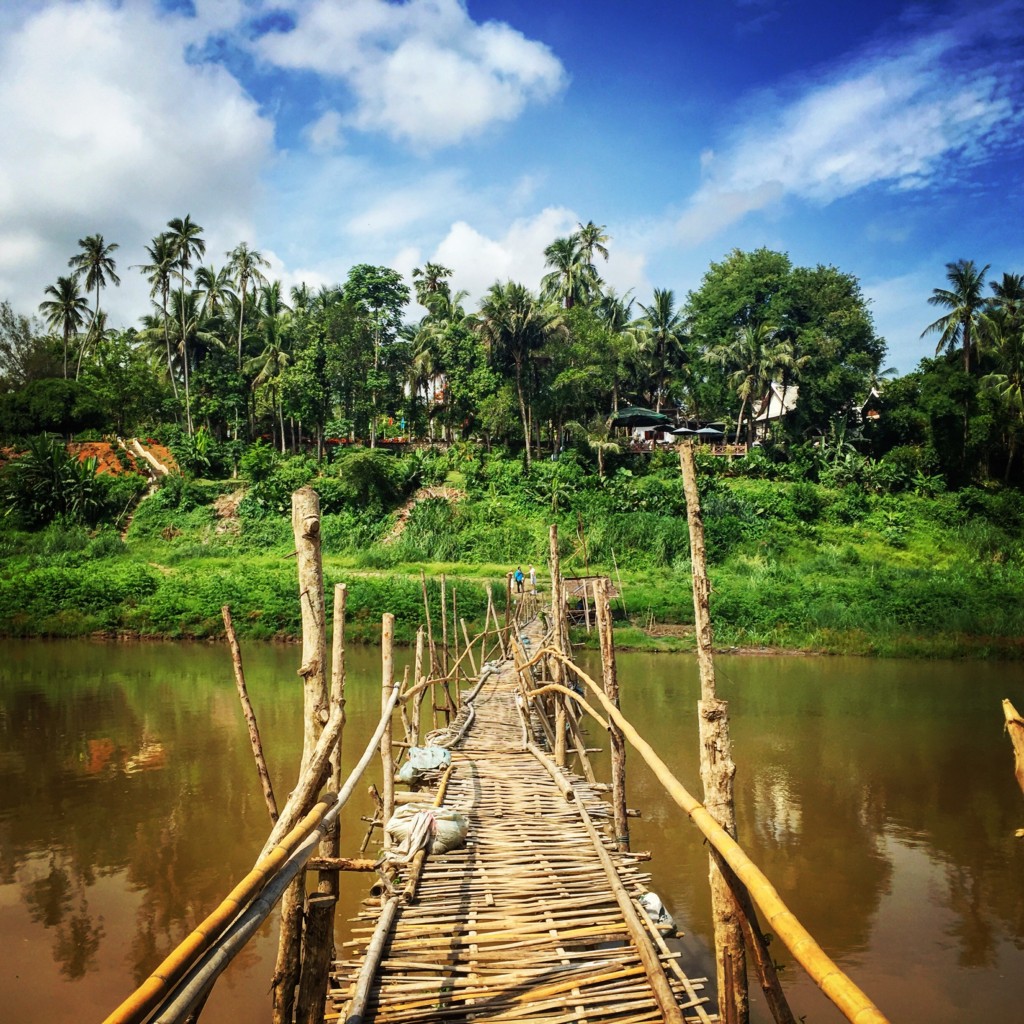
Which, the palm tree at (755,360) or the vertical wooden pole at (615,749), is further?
the palm tree at (755,360)

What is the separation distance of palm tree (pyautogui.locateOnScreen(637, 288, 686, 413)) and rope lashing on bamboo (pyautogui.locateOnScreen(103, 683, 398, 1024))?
29.6m

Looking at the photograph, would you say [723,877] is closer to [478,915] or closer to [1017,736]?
[1017,736]

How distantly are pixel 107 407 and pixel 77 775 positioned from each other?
73.9ft

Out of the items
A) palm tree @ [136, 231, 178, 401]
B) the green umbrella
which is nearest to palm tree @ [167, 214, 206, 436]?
palm tree @ [136, 231, 178, 401]

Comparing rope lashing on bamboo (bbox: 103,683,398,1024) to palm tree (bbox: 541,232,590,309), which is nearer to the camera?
rope lashing on bamboo (bbox: 103,683,398,1024)

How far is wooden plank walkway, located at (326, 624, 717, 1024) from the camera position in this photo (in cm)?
286

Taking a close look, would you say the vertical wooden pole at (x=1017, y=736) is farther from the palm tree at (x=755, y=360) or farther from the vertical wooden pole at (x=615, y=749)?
the palm tree at (x=755, y=360)

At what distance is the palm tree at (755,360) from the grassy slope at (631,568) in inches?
160

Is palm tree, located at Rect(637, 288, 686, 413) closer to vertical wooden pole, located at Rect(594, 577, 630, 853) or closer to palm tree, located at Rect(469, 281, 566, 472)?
palm tree, located at Rect(469, 281, 566, 472)

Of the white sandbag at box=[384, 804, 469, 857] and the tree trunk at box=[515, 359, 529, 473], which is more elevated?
the tree trunk at box=[515, 359, 529, 473]

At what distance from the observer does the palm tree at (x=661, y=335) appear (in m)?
30.4

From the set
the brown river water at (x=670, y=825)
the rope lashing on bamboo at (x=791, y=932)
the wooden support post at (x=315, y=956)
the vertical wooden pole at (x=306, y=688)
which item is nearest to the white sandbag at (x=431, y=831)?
the vertical wooden pole at (x=306, y=688)

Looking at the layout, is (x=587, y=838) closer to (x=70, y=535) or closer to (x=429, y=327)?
(x=70, y=535)

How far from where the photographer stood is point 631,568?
2200 cm
